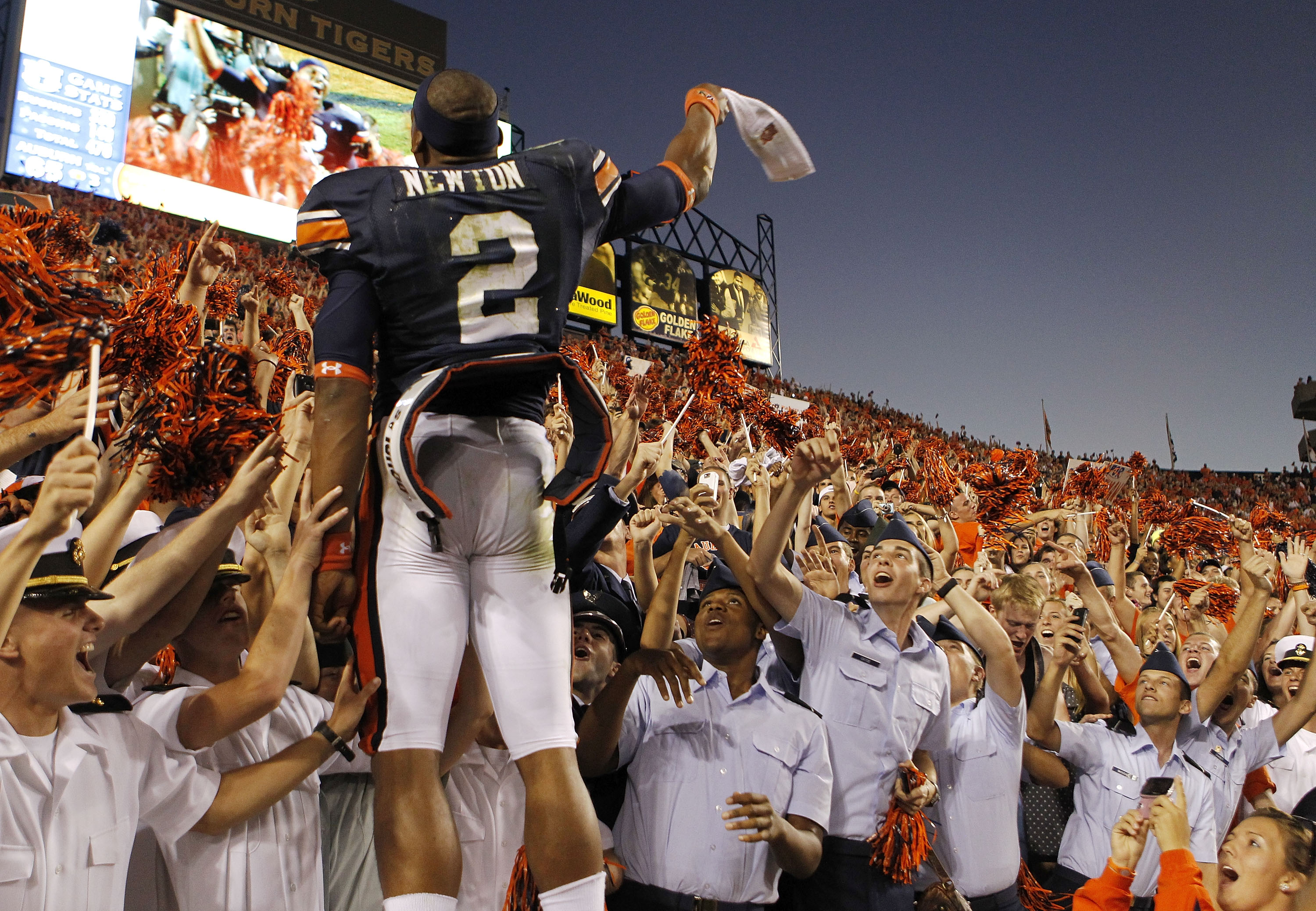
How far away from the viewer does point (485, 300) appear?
2.09m

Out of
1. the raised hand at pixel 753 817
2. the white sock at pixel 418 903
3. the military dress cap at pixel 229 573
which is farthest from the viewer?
the raised hand at pixel 753 817

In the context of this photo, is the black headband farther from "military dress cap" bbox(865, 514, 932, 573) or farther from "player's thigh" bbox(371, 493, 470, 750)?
"military dress cap" bbox(865, 514, 932, 573)

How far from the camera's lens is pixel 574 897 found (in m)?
2.02

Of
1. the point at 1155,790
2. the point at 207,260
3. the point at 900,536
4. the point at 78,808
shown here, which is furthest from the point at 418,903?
the point at 1155,790

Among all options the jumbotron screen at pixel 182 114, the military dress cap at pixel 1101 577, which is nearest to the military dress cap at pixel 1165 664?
the military dress cap at pixel 1101 577

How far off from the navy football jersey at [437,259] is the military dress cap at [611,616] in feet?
5.26

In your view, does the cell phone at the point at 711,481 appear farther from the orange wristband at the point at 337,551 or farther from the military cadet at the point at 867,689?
the orange wristband at the point at 337,551

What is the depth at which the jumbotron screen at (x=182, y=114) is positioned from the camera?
1931cm

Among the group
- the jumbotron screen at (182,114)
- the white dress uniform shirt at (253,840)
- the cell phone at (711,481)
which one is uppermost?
the jumbotron screen at (182,114)

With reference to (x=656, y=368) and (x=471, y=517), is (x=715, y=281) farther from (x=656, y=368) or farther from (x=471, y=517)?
(x=471, y=517)

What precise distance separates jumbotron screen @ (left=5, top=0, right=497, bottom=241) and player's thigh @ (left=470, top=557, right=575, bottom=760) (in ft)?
65.3

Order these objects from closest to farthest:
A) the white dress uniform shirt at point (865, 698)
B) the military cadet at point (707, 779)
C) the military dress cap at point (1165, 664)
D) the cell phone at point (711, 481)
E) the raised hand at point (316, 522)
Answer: the raised hand at point (316, 522) → the military cadet at point (707, 779) → the white dress uniform shirt at point (865, 698) → the military dress cap at point (1165, 664) → the cell phone at point (711, 481)

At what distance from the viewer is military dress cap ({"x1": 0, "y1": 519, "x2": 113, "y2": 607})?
213cm

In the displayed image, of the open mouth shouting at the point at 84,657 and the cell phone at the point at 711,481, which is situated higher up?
the cell phone at the point at 711,481
